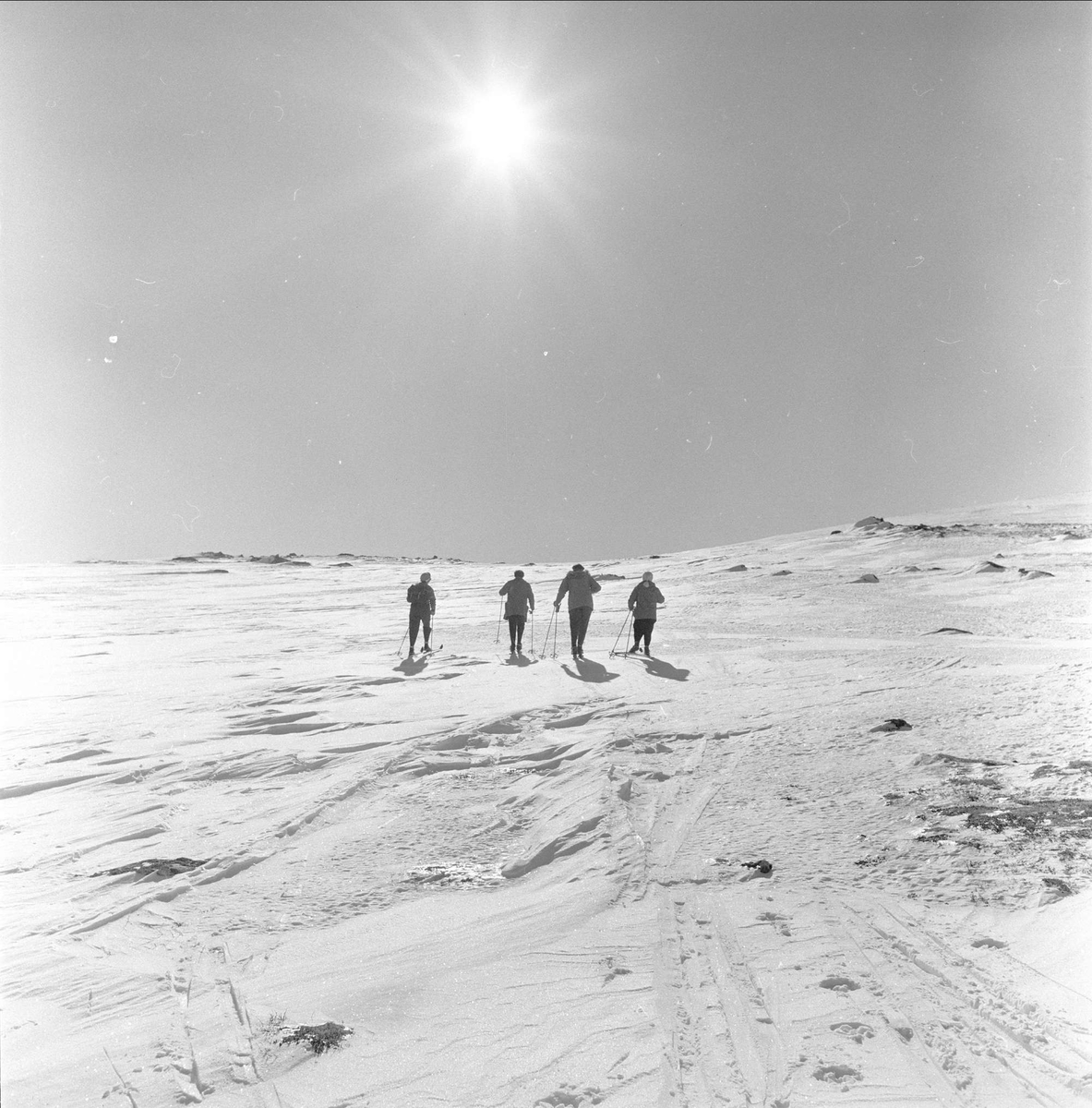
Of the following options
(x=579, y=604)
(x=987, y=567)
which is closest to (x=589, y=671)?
(x=579, y=604)

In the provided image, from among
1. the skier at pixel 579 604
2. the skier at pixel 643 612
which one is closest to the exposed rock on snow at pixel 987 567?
the skier at pixel 643 612

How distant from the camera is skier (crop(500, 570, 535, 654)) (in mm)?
15305

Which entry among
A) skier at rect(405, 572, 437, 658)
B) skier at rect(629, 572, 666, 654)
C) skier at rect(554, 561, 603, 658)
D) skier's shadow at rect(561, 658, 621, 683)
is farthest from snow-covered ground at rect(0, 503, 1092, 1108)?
skier at rect(405, 572, 437, 658)

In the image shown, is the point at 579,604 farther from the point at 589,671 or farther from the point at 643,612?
the point at 589,671

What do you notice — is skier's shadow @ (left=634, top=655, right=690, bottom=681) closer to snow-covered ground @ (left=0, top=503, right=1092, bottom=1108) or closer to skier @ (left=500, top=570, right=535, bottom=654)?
snow-covered ground @ (left=0, top=503, right=1092, bottom=1108)

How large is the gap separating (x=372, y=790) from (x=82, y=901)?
2.45 meters

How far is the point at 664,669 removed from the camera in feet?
42.3

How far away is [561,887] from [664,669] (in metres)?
8.12

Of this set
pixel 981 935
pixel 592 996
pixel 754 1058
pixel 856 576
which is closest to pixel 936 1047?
pixel 754 1058

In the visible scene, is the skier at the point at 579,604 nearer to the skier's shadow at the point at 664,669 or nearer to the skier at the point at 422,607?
the skier's shadow at the point at 664,669

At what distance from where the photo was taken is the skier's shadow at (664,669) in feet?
40.1

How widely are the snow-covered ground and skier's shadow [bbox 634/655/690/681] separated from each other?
22 cm

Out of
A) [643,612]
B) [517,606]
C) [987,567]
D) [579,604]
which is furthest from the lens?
[987,567]

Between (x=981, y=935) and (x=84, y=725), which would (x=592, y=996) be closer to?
(x=981, y=935)
